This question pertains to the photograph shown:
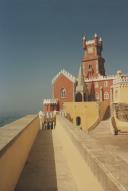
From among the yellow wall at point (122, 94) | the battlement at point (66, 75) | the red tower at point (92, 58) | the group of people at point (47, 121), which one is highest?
the red tower at point (92, 58)

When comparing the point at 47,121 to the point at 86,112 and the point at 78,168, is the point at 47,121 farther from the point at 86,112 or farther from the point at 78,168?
the point at 78,168

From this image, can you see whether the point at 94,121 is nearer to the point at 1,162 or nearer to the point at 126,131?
the point at 126,131

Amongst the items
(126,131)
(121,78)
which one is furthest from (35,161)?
(121,78)

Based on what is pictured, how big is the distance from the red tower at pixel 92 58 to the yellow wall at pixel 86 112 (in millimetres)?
15467

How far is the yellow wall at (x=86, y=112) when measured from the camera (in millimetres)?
30806

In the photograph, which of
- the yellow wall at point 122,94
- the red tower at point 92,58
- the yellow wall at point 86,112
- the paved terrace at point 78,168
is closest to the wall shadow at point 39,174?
the paved terrace at point 78,168

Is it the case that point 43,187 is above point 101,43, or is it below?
below

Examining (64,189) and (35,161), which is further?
(35,161)

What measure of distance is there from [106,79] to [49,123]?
19.5m

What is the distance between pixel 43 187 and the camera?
208 inches

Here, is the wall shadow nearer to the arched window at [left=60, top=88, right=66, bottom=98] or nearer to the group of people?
the group of people

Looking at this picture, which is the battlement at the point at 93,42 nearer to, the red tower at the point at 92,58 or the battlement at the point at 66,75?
the red tower at the point at 92,58

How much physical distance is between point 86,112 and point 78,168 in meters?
26.3

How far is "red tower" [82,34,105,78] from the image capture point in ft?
152
